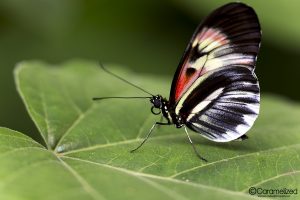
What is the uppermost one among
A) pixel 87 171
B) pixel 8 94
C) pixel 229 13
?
pixel 229 13

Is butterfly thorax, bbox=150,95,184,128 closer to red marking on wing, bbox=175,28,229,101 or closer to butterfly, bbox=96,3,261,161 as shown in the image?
butterfly, bbox=96,3,261,161

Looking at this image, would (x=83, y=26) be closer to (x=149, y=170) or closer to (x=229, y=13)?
(x=229, y=13)

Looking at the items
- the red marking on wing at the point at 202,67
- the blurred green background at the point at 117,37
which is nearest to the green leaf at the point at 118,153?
the red marking on wing at the point at 202,67

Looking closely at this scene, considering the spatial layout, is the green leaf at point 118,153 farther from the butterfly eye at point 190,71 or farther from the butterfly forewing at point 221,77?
the butterfly eye at point 190,71

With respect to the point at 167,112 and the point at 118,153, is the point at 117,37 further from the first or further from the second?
the point at 118,153

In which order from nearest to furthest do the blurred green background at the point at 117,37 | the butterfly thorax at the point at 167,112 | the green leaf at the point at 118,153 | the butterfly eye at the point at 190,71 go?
the green leaf at the point at 118,153 < the butterfly eye at the point at 190,71 < the butterfly thorax at the point at 167,112 < the blurred green background at the point at 117,37

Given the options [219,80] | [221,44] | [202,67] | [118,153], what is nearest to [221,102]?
[219,80]

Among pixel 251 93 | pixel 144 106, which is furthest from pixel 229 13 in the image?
pixel 144 106
